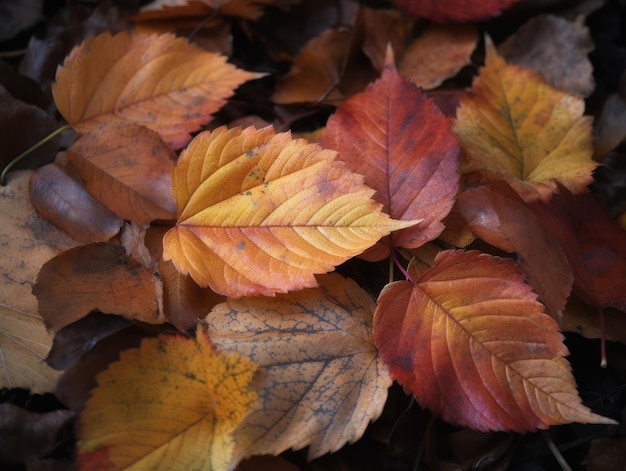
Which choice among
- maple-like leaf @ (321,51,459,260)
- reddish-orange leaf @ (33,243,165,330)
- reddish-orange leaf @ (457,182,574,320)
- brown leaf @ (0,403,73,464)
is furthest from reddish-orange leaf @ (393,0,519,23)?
brown leaf @ (0,403,73,464)

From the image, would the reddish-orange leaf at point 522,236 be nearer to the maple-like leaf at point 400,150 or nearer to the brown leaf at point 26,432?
the maple-like leaf at point 400,150

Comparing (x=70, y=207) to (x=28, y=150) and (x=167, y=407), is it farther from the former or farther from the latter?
(x=167, y=407)

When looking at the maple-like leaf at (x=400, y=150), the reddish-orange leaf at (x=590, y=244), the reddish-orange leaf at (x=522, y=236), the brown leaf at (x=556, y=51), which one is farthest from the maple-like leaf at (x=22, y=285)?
the brown leaf at (x=556, y=51)

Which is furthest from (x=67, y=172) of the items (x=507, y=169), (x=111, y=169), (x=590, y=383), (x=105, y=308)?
(x=590, y=383)

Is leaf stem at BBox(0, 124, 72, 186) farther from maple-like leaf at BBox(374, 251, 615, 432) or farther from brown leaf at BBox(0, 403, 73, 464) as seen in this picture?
maple-like leaf at BBox(374, 251, 615, 432)

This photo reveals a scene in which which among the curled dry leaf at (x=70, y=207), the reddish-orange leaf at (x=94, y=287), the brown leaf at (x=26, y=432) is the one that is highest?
the curled dry leaf at (x=70, y=207)

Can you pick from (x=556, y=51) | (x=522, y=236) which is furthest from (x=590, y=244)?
(x=556, y=51)
